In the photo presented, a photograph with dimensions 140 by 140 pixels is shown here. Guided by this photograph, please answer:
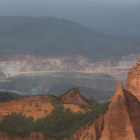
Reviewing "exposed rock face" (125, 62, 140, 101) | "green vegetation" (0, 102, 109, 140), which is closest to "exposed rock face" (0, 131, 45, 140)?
"green vegetation" (0, 102, 109, 140)

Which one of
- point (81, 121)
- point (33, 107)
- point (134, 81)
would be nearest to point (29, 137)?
point (81, 121)

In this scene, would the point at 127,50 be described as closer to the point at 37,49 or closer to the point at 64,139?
the point at 37,49

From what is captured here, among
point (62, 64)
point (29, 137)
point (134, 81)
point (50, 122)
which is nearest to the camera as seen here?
point (29, 137)

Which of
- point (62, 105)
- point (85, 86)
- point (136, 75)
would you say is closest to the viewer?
point (62, 105)

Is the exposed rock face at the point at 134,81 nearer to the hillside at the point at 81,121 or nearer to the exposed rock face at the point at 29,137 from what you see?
the hillside at the point at 81,121

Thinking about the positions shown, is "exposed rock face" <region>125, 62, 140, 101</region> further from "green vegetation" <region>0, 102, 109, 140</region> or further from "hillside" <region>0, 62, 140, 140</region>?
"green vegetation" <region>0, 102, 109, 140</region>

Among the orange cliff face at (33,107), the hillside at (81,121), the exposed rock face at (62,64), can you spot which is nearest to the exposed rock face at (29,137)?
the hillside at (81,121)

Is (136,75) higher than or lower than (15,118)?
higher

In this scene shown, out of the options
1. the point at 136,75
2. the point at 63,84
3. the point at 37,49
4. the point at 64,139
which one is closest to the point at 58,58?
the point at 37,49

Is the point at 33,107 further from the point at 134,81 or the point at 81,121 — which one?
the point at 81,121
